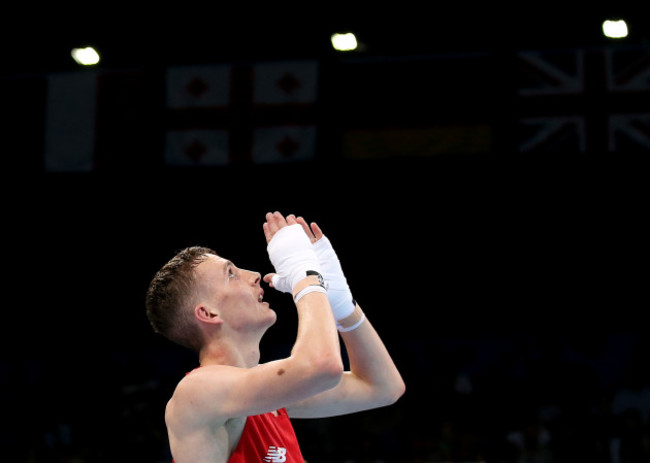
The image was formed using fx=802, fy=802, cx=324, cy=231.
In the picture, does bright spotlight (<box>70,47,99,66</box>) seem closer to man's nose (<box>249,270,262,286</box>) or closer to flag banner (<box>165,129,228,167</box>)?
flag banner (<box>165,129,228,167</box>)

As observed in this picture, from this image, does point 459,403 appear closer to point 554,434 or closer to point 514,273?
point 554,434

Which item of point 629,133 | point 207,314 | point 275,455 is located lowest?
point 275,455

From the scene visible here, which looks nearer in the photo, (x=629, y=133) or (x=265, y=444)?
(x=265, y=444)

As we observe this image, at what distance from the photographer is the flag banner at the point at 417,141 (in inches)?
295

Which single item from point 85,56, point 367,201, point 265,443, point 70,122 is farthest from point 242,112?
point 265,443

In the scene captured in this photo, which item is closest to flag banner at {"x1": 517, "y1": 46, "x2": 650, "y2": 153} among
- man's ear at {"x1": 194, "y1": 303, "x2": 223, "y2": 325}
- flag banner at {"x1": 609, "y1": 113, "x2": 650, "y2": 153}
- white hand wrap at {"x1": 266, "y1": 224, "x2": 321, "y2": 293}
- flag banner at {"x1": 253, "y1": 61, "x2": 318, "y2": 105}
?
flag banner at {"x1": 609, "y1": 113, "x2": 650, "y2": 153}

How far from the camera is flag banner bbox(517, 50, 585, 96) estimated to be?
727 cm

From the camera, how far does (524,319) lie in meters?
8.88

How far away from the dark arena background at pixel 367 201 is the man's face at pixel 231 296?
14.6 ft

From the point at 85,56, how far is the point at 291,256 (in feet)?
18.0

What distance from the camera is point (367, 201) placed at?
27.8 feet

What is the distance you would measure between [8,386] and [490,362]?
18.6 feet

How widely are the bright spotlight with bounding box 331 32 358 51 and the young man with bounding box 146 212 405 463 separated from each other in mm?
4481

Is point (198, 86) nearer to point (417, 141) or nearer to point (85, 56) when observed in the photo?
point (85, 56)
